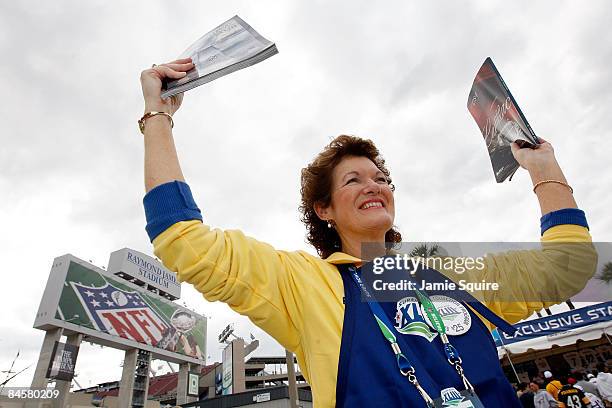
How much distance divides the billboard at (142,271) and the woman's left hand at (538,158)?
28019 mm

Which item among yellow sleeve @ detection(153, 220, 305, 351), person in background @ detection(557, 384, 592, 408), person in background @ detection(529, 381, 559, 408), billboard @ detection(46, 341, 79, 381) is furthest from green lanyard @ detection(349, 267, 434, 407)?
billboard @ detection(46, 341, 79, 381)

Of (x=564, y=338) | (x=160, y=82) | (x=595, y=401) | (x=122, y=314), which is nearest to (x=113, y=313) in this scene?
(x=122, y=314)

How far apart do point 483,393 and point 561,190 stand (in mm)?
941

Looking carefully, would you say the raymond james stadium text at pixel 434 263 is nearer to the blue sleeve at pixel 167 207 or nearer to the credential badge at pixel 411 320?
the credential badge at pixel 411 320

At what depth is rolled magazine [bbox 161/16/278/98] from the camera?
1515 millimetres

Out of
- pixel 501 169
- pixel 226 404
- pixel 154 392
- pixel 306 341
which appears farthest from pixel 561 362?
pixel 154 392

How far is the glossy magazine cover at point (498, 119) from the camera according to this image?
6.06 feet

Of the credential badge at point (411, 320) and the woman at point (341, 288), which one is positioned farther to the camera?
the credential badge at point (411, 320)

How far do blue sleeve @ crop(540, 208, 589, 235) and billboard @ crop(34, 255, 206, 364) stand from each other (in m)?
24.1

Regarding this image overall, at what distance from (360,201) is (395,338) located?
27.4 inches

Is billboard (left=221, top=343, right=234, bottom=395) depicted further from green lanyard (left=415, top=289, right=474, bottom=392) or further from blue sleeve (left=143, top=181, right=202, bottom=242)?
blue sleeve (left=143, top=181, right=202, bottom=242)

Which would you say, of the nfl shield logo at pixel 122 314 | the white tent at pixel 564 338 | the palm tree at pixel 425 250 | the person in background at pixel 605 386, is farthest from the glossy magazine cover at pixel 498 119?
the nfl shield logo at pixel 122 314

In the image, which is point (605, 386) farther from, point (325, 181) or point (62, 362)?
point (62, 362)

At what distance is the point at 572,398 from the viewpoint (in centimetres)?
771
